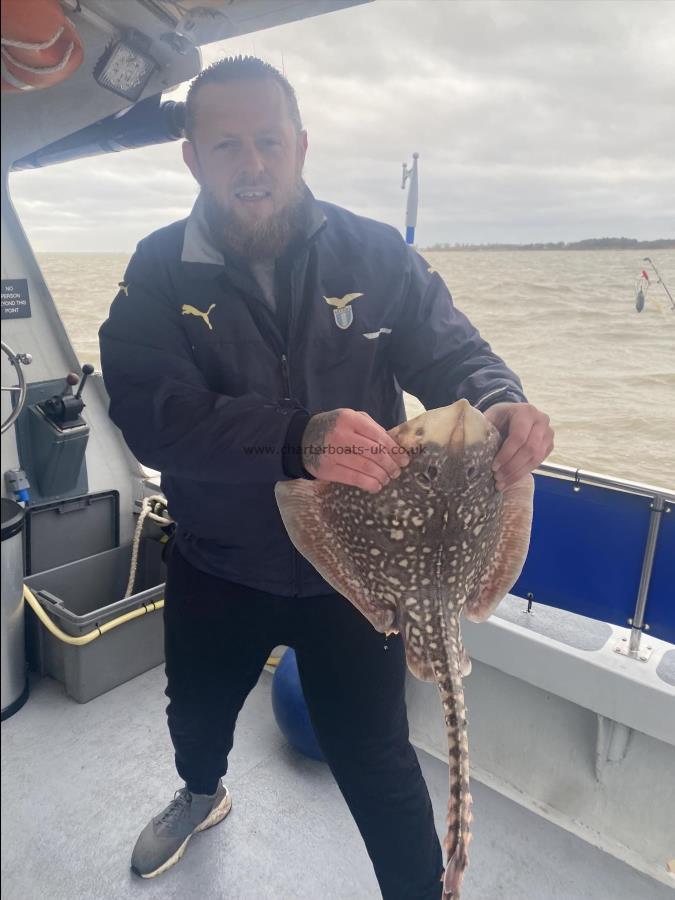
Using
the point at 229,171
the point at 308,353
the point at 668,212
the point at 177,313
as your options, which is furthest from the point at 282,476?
the point at 668,212

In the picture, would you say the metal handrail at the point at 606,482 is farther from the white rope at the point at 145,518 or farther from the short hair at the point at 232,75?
the white rope at the point at 145,518

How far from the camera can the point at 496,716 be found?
2.34 metres

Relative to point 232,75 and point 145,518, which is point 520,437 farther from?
point 145,518

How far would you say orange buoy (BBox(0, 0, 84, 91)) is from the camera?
1.71 feet

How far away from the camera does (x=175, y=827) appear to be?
1.78 m

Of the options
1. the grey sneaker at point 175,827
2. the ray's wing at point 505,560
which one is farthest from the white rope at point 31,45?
the grey sneaker at point 175,827

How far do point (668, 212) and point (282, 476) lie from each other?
207 cm

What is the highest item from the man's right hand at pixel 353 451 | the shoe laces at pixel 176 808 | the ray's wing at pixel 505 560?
the man's right hand at pixel 353 451

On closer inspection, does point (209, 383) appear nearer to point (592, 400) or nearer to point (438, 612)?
point (438, 612)

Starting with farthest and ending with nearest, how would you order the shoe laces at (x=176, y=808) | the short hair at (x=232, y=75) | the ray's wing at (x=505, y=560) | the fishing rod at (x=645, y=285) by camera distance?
1. the fishing rod at (x=645, y=285)
2. the shoe laces at (x=176, y=808)
3. the ray's wing at (x=505, y=560)
4. the short hair at (x=232, y=75)

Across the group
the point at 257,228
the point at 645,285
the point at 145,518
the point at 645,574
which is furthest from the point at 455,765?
the point at 645,285

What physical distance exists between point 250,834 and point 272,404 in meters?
1.46

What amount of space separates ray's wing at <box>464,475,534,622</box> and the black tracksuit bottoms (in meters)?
0.39

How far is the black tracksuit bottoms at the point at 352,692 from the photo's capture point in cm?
149
